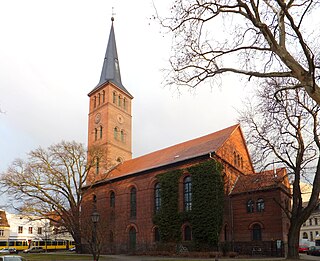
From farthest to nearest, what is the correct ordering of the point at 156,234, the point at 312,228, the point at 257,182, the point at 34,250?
1. the point at 312,228
2. the point at 34,250
3. the point at 156,234
4. the point at 257,182

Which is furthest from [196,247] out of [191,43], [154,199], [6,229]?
[6,229]

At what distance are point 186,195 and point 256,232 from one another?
7.22m

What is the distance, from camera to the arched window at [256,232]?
2995 cm

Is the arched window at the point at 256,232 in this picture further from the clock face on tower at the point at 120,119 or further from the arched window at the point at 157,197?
the clock face on tower at the point at 120,119

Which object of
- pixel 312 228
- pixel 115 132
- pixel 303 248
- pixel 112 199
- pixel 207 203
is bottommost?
pixel 312 228

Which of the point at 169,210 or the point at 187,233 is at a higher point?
the point at 169,210

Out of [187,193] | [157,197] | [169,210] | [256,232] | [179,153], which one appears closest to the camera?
[256,232]

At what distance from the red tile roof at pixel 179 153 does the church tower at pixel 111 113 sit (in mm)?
5813

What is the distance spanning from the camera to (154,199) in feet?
118

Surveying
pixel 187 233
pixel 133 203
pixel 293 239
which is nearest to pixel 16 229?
pixel 133 203

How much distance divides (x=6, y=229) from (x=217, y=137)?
5049 centimetres

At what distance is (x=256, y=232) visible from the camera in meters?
30.2

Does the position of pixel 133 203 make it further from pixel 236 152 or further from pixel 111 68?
pixel 111 68

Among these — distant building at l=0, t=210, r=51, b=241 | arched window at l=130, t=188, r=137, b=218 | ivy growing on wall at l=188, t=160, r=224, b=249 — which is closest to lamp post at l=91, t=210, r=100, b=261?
ivy growing on wall at l=188, t=160, r=224, b=249
